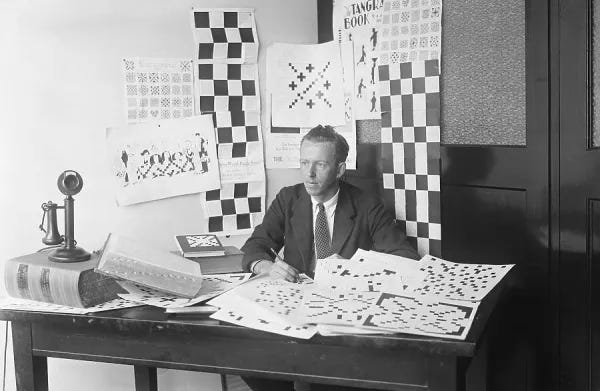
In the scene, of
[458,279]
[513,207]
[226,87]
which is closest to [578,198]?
[513,207]

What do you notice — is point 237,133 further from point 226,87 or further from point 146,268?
point 146,268

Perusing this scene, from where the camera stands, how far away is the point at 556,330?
2.60 m

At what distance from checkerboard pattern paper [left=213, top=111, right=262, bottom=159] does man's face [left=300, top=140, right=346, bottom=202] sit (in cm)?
61

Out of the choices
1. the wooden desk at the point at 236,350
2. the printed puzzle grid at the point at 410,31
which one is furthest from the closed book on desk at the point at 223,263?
the printed puzzle grid at the point at 410,31

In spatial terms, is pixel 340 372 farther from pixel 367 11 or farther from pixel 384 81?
pixel 367 11

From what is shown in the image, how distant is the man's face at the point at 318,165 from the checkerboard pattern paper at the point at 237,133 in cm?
61

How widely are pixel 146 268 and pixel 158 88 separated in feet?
4.18

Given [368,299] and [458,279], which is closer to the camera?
[368,299]

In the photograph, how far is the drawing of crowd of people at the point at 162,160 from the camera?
3.19 meters

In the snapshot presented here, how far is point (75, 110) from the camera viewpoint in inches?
123

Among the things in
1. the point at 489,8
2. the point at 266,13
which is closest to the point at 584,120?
the point at 489,8

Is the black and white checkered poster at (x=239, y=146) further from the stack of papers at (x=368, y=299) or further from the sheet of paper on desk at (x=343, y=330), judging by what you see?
the sheet of paper on desk at (x=343, y=330)

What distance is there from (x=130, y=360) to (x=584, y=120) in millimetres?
1579

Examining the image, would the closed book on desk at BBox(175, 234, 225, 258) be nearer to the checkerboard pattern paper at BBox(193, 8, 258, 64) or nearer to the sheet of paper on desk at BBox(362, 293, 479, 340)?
the checkerboard pattern paper at BBox(193, 8, 258, 64)
